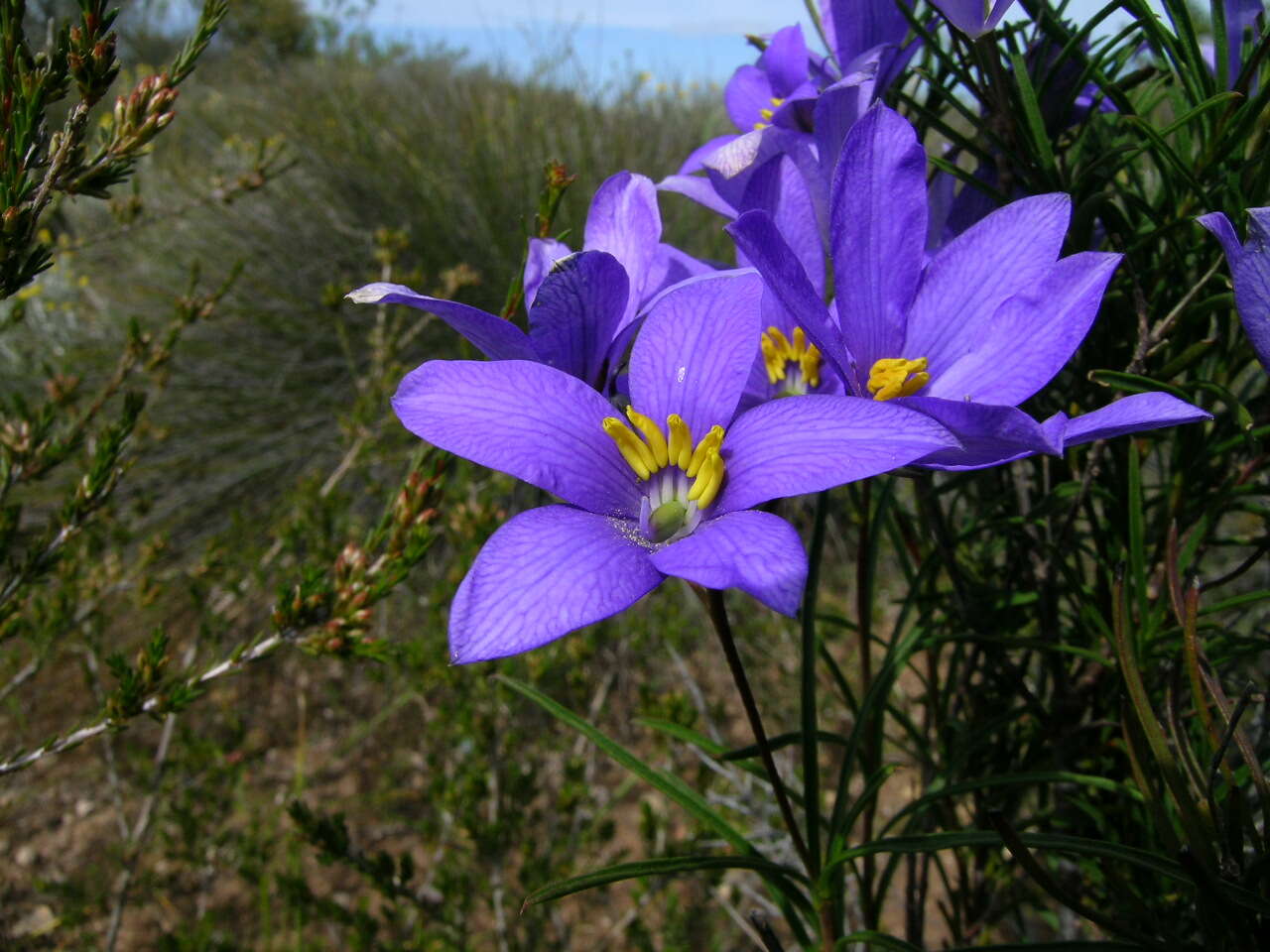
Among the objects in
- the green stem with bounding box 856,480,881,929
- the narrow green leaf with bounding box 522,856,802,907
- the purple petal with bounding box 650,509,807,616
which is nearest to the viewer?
the purple petal with bounding box 650,509,807,616

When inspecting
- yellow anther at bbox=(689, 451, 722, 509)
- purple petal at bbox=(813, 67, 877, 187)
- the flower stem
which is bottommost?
the flower stem

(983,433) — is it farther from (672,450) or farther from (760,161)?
(760,161)

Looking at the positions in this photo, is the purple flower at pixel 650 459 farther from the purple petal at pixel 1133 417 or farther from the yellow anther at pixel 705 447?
the purple petal at pixel 1133 417

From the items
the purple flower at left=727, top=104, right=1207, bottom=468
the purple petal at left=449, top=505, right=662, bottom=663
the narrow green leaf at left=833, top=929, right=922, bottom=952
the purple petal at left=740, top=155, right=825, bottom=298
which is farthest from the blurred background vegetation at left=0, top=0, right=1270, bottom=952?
the purple petal at left=449, top=505, right=662, bottom=663

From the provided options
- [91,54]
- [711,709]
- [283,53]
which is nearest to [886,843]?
[91,54]

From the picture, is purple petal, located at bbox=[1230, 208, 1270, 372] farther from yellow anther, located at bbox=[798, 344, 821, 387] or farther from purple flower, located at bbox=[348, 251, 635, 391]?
purple flower, located at bbox=[348, 251, 635, 391]

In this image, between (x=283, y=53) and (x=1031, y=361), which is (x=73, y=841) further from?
(x=283, y=53)

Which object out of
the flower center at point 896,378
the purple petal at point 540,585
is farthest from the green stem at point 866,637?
the purple petal at point 540,585
